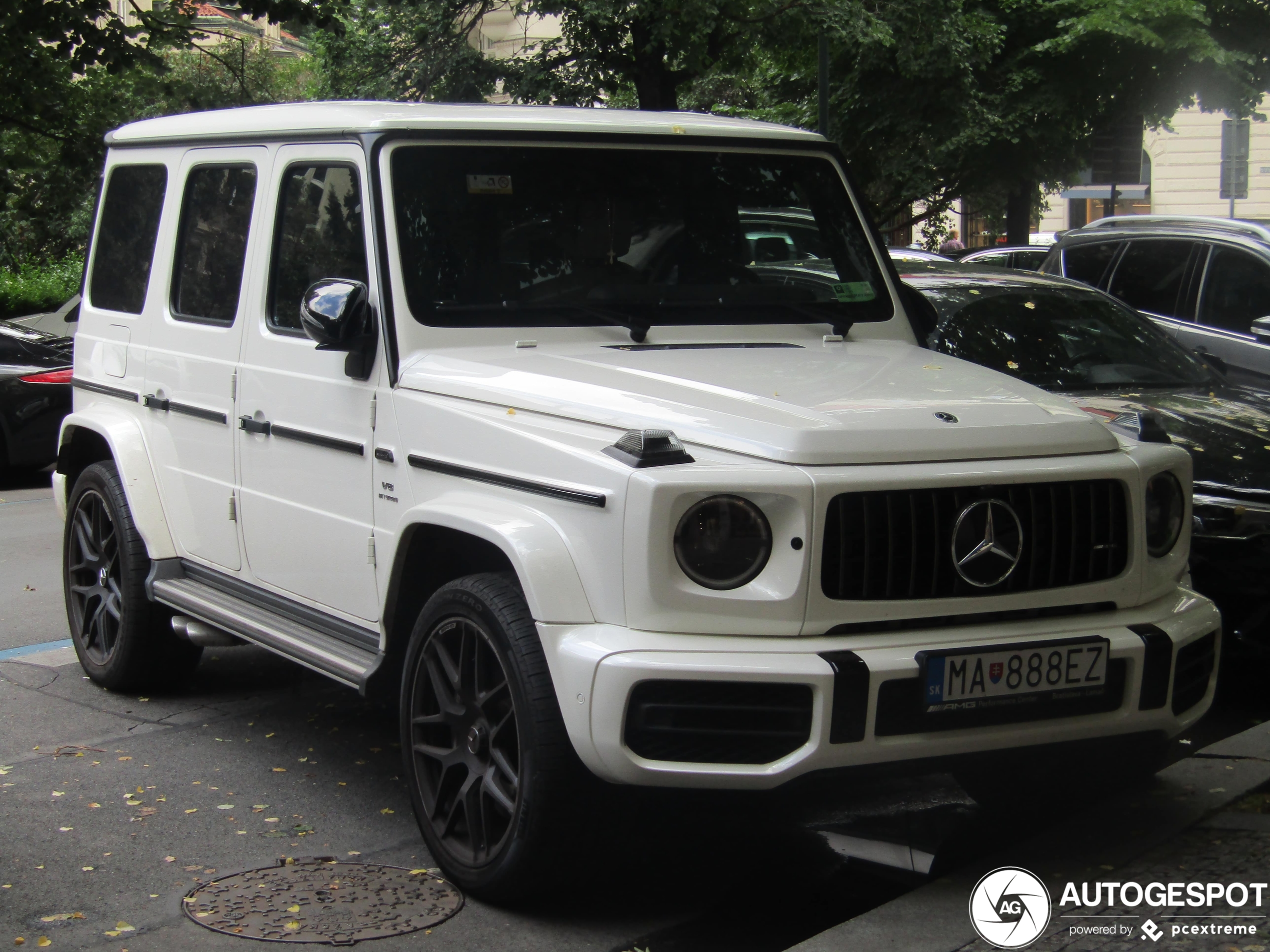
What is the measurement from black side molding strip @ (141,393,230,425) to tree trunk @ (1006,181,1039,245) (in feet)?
79.4

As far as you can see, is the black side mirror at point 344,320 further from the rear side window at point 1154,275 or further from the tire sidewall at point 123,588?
the rear side window at point 1154,275

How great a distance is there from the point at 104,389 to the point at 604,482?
11.4ft

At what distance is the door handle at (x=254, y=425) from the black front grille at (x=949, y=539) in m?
2.30

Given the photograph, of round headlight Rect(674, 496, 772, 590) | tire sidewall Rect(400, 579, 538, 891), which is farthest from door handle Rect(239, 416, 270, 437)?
round headlight Rect(674, 496, 772, 590)

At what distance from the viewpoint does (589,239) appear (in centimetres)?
492

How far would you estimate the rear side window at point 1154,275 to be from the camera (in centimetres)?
998

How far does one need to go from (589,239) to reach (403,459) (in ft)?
3.10

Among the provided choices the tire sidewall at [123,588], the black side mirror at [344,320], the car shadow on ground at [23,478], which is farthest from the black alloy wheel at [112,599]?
the car shadow on ground at [23,478]

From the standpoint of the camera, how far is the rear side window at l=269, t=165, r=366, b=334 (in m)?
4.91

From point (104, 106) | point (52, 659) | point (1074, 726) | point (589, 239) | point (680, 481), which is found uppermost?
point (104, 106)

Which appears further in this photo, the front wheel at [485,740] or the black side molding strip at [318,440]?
the black side molding strip at [318,440]

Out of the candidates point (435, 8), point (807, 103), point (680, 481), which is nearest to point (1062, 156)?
point (807, 103)

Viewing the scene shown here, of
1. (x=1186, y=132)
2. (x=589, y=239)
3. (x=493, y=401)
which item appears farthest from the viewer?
(x=1186, y=132)

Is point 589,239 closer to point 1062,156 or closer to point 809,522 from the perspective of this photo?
point 809,522
